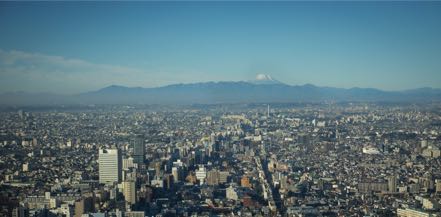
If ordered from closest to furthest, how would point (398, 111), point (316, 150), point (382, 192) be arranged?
point (382, 192)
point (316, 150)
point (398, 111)

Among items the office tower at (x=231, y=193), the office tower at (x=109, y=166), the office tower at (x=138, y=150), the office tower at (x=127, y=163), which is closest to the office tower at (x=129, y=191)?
the office tower at (x=109, y=166)

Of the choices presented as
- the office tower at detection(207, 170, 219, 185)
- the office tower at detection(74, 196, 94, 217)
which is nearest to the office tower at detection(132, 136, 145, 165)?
the office tower at detection(207, 170, 219, 185)

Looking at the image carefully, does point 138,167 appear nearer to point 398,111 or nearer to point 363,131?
point 363,131

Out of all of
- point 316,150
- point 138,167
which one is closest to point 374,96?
point 316,150

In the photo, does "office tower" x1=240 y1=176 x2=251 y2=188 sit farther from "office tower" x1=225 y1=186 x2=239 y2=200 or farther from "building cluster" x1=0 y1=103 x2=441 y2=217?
"office tower" x1=225 y1=186 x2=239 y2=200

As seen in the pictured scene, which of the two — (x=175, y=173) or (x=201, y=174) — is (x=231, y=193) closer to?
(x=201, y=174)

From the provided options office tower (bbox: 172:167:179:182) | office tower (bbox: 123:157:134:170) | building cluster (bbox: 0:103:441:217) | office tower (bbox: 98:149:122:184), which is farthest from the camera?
office tower (bbox: 123:157:134:170)
